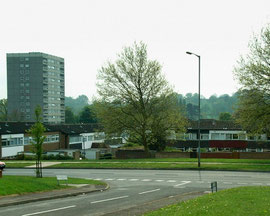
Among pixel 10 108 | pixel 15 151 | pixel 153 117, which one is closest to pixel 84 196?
pixel 153 117

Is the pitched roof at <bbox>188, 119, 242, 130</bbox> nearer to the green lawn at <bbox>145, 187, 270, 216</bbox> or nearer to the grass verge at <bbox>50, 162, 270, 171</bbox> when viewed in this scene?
the grass verge at <bbox>50, 162, 270, 171</bbox>

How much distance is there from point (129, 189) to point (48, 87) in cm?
12391

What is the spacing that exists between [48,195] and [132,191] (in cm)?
516

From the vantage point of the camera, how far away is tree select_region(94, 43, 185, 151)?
49719 mm

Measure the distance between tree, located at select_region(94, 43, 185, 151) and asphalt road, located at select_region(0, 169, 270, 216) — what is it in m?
13.7

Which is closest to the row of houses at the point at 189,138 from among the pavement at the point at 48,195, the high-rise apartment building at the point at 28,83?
the pavement at the point at 48,195

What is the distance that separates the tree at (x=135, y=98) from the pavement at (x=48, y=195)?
2362cm

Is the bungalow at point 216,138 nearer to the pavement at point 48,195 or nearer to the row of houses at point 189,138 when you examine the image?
the row of houses at point 189,138

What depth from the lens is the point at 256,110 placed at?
3781 cm

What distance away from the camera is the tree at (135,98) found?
49719 millimetres

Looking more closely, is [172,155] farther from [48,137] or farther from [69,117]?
[69,117]

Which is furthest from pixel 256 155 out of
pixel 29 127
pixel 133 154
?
pixel 29 127

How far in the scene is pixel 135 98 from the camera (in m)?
50.4

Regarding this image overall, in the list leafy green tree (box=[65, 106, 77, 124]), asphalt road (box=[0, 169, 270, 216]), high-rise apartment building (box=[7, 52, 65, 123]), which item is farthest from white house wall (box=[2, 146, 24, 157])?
leafy green tree (box=[65, 106, 77, 124])
